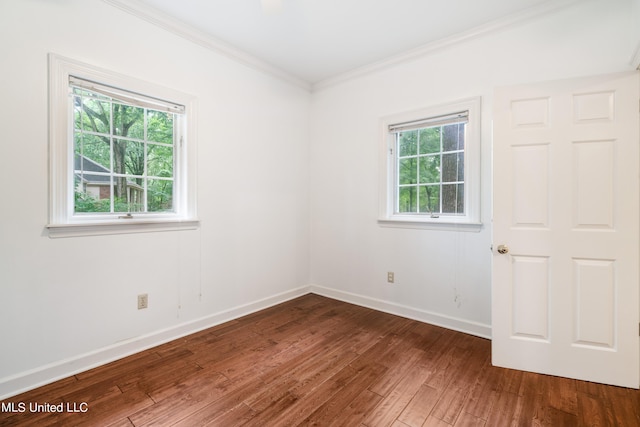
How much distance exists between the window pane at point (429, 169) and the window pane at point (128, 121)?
2.69m

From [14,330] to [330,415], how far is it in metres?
2.03

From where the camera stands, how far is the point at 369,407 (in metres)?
1.72

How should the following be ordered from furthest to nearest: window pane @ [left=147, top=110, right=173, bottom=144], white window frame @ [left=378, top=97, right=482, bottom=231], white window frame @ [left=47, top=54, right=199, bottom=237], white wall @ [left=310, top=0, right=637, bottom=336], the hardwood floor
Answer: white window frame @ [left=378, top=97, right=482, bottom=231], window pane @ [left=147, top=110, right=173, bottom=144], white wall @ [left=310, top=0, right=637, bottom=336], white window frame @ [left=47, top=54, right=199, bottom=237], the hardwood floor

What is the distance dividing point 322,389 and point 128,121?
8.31 feet

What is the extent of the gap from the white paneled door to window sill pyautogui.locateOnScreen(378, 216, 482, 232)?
52 cm

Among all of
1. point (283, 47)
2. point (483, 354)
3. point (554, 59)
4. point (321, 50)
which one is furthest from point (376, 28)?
point (483, 354)

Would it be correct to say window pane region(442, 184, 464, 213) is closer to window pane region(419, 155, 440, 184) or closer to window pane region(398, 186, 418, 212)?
window pane region(419, 155, 440, 184)

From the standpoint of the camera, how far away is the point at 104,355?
217 centimetres

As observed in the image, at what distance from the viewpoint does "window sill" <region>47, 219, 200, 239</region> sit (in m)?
2.00

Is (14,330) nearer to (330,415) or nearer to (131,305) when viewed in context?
(131,305)

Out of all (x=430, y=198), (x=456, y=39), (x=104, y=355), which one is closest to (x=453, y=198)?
(x=430, y=198)

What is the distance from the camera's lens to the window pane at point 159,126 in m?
2.52

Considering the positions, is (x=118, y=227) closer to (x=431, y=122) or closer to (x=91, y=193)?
(x=91, y=193)

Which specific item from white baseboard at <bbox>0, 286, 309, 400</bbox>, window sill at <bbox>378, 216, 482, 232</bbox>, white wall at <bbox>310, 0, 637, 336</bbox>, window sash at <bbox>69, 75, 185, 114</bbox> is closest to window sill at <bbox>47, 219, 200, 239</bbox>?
white baseboard at <bbox>0, 286, 309, 400</bbox>
